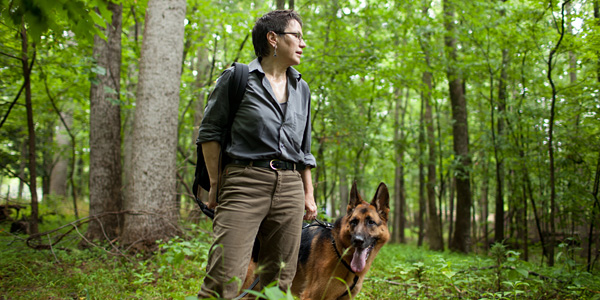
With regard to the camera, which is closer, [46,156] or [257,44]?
[257,44]

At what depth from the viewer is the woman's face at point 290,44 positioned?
2.43 meters

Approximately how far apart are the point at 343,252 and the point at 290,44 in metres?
1.71

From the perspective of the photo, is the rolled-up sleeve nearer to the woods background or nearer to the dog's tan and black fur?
the woods background

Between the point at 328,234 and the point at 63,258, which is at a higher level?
the point at 328,234

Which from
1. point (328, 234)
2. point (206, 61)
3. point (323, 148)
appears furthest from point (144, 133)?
point (206, 61)

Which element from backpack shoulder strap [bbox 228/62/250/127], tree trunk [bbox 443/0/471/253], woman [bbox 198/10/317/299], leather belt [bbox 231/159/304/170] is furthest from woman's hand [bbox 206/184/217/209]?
tree trunk [bbox 443/0/471/253]

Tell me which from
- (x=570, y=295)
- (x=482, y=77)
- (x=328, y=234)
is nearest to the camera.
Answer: (x=328, y=234)

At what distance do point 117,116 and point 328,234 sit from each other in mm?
5335

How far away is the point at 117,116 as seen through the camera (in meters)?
6.81

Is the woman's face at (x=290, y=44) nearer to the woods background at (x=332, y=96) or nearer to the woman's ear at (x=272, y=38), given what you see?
the woman's ear at (x=272, y=38)

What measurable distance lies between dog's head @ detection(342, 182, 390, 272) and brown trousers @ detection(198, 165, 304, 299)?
76 centimetres

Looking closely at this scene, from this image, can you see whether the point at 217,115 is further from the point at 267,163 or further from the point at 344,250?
the point at 344,250

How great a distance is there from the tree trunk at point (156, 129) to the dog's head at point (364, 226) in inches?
136

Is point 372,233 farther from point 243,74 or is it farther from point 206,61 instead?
point 206,61
